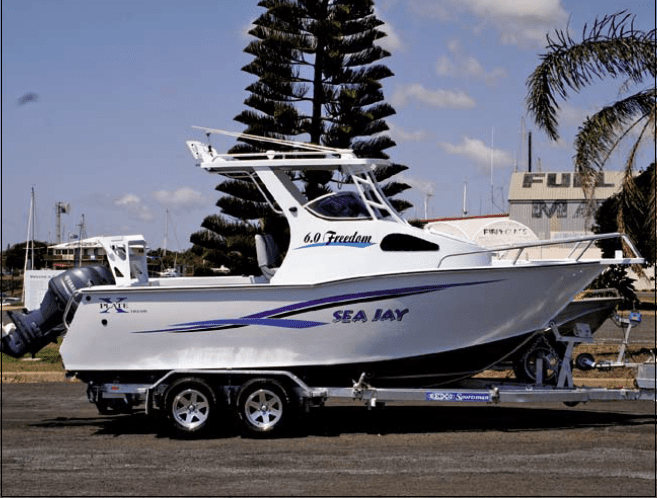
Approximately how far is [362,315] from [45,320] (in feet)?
14.2

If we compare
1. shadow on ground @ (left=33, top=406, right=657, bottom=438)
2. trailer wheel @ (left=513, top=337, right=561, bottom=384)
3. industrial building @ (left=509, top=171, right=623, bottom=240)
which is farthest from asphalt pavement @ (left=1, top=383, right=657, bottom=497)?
industrial building @ (left=509, top=171, right=623, bottom=240)

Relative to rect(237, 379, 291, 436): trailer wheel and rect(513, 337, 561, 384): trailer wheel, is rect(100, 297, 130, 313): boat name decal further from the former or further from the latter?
rect(513, 337, 561, 384): trailer wheel

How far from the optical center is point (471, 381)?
11.7m

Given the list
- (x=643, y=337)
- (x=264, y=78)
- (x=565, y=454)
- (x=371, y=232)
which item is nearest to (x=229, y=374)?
(x=371, y=232)

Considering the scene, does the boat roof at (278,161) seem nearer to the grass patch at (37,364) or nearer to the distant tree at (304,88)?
the grass patch at (37,364)

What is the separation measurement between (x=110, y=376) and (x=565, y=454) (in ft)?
17.8

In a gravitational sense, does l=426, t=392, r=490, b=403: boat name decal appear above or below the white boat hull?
below

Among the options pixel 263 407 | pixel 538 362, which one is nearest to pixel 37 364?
pixel 263 407

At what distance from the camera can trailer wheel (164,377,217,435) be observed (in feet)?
35.8

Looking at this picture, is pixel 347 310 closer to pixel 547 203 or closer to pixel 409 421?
pixel 409 421

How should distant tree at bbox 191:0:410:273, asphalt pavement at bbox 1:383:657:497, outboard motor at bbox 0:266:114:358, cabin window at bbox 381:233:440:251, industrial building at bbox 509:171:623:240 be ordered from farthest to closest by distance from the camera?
1. industrial building at bbox 509:171:623:240
2. distant tree at bbox 191:0:410:273
3. outboard motor at bbox 0:266:114:358
4. cabin window at bbox 381:233:440:251
5. asphalt pavement at bbox 1:383:657:497

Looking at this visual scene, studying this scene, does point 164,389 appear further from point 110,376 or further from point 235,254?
point 235,254

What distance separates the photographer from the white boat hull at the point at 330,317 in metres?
10.8

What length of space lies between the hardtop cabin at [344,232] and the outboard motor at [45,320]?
2.10 m
